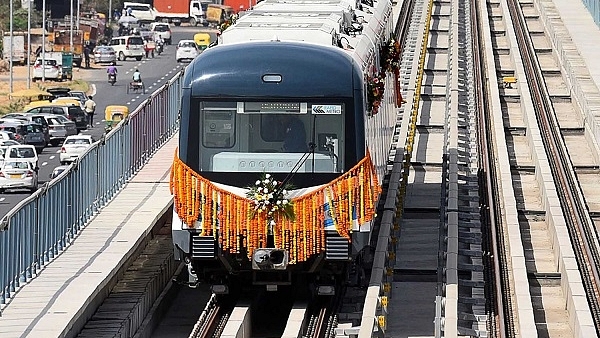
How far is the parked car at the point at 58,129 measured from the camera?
58188 millimetres

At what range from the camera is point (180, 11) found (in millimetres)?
112000

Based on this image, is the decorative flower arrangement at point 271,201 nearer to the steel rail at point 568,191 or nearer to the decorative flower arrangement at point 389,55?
the steel rail at point 568,191

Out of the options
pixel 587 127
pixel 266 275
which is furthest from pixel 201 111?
pixel 587 127

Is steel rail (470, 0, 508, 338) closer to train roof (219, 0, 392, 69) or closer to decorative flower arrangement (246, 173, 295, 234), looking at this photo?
decorative flower arrangement (246, 173, 295, 234)

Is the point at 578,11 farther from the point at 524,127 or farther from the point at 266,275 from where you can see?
the point at 266,275

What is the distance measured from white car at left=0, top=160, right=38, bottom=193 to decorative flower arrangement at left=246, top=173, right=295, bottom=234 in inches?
1089

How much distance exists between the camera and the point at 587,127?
34.7 m

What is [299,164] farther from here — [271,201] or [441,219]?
[441,219]

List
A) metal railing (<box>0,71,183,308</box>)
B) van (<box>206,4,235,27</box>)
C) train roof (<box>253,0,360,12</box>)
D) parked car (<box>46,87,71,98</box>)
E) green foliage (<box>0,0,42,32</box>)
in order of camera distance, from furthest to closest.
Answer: van (<box>206,4,235,27</box>), green foliage (<box>0,0,42,32</box>), parked car (<box>46,87,71,98</box>), train roof (<box>253,0,360,12</box>), metal railing (<box>0,71,183,308</box>)

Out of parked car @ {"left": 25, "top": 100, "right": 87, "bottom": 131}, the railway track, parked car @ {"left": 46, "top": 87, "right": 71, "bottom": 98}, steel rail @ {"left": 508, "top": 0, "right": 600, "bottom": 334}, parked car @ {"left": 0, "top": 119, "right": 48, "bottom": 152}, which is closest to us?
the railway track

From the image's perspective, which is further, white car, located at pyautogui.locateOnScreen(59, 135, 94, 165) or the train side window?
white car, located at pyautogui.locateOnScreen(59, 135, 94, 165)

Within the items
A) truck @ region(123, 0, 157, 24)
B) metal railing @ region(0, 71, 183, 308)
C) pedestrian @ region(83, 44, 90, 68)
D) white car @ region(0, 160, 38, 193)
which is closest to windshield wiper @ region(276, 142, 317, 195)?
metal railing @ region(0, 71, 183, 308)

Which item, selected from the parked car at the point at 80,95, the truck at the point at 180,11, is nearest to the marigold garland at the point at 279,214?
the parked car at the point at 80,95

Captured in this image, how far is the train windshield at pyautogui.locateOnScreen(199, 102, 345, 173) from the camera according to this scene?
1894cm
